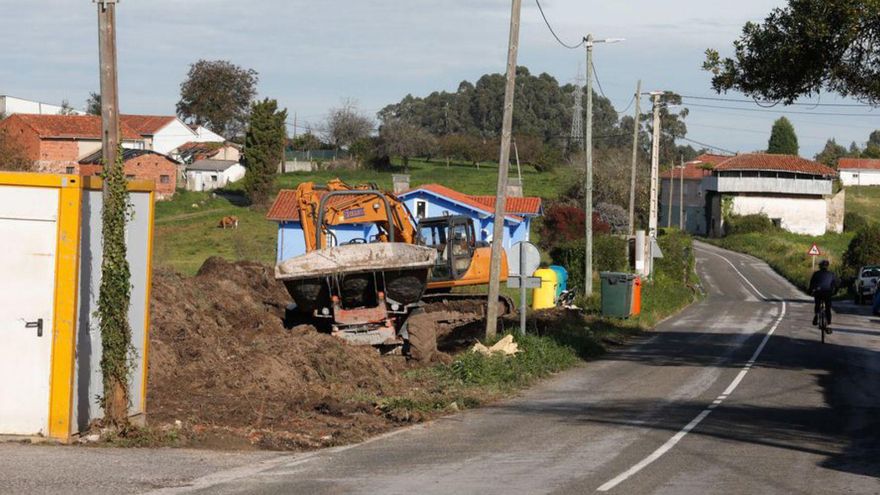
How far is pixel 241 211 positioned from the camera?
80000mm

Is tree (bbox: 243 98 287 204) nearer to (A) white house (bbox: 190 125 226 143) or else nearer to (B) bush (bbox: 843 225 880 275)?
(A) white house (bbox: 190 125 226 143)

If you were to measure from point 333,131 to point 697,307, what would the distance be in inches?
3074

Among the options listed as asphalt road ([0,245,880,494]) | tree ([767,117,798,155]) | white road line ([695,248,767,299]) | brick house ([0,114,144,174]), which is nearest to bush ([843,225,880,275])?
white road line ([695,248,767,299])

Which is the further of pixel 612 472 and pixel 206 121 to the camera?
pixel 206 121

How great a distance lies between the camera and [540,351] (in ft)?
75.3

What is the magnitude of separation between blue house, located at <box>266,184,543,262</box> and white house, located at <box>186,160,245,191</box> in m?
34.0

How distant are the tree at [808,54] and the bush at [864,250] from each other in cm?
4725

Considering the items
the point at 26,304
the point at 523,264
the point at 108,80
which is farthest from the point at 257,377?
the point at 523,264

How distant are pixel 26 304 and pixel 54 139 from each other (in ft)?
237

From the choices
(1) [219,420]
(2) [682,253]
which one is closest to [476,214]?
(2) [682,253]

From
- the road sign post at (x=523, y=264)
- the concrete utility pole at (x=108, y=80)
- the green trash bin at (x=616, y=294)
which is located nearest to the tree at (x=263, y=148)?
the green trash bin at (x=616, y=294)

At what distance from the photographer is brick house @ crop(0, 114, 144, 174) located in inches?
3142

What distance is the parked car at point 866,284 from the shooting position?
177 ft

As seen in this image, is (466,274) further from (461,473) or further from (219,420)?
(461,473)
